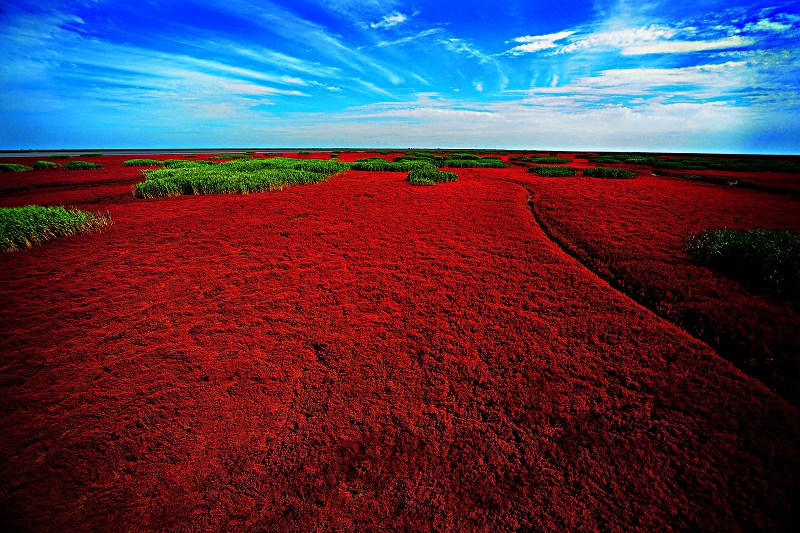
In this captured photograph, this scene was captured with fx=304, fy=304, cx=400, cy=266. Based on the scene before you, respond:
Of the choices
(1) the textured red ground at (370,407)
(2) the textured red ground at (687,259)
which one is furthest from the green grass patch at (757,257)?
(1) the textured red ground at (370,407)

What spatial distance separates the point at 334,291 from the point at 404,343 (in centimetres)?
211

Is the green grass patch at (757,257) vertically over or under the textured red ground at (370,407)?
over

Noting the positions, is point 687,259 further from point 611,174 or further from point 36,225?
point 611,174

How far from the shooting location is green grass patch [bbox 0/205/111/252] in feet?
25.1

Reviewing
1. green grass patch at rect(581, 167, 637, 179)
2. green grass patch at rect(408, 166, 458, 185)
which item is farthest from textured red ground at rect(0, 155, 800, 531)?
green grass patch at rect(581, 167, 637, 179)

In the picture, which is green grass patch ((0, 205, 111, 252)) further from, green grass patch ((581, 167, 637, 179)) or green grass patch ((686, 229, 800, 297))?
green grass patch ((581, 167, 637, 179))

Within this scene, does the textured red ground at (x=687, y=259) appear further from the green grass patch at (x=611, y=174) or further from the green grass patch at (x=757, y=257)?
the green grass patch at (x=611, y=174)

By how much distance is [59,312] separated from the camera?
5242 millimetres

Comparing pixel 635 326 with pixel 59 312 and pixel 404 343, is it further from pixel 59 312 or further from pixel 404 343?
pixel 59 312

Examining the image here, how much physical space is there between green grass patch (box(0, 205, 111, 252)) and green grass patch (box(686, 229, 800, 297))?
15599 millimetres

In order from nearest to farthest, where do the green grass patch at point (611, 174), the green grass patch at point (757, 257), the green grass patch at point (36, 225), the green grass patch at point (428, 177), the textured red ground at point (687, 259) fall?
the textured red ground at point (687, 259) → the green grass patch at point (757, 257) → the green grass patch at point (36, 225) → the green grass patch at point (428, 177) → the green grass patch at point (611, 174)

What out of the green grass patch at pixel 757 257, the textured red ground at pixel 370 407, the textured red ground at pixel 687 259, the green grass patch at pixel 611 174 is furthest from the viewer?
the green grass patch at pixel 611 174

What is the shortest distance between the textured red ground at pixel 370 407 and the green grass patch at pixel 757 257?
229cm

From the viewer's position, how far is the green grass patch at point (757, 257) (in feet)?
16.5
